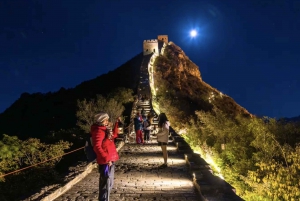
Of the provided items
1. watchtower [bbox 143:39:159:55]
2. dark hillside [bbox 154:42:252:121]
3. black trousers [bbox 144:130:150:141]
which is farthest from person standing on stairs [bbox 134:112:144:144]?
watchtower [bbox 143:39:159:55]

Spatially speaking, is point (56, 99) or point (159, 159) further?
point (56, 99)

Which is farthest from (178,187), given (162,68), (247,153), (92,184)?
(162,68)

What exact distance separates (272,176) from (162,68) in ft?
197

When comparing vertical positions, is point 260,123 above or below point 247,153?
above

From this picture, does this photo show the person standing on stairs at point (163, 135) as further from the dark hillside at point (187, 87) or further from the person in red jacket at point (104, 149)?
the dark hillside at point (187, 87)

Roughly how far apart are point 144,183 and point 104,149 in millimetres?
3775

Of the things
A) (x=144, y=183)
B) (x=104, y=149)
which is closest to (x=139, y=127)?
(x=144, y=183)

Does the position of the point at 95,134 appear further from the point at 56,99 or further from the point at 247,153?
the point at 56,99

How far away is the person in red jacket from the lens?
6.48 metres

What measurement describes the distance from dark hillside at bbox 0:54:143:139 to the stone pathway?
32447mm

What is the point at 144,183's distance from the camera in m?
10.0

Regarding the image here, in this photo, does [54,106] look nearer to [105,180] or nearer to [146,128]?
[146,128]

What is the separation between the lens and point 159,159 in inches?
575

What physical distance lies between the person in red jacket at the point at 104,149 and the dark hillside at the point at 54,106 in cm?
3881
